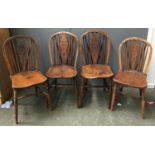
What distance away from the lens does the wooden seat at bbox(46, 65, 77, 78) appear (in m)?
2.31

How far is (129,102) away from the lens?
2.58m

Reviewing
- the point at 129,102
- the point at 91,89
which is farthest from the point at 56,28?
the point at 129,102

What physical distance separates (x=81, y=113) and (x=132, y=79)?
0.74 m

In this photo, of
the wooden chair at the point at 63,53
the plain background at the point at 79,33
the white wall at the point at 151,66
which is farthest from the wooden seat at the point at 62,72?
the white wall at the point at 151,66

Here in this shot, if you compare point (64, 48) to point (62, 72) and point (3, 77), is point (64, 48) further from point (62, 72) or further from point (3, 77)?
point (3, 77)

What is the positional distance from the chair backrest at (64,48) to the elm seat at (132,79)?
24.4 inches

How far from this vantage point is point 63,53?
8.34 ft

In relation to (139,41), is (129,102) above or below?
below

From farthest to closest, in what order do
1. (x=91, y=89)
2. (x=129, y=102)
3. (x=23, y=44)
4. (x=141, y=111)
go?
(x=91, y=89) → (x=129, y=102) → (x=23, y=44) → (x=141, y=111)

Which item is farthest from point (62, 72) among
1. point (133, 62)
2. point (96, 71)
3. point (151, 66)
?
point (151, 66)

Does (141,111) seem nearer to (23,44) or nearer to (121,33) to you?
(121,33)

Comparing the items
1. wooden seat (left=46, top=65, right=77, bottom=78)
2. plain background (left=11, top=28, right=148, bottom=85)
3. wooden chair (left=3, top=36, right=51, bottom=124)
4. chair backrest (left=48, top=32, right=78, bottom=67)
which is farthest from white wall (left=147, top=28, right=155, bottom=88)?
wooden chair (left=3, top=36, right=51, bottom=124)

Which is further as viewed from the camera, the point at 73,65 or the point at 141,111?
the point at 73,65
